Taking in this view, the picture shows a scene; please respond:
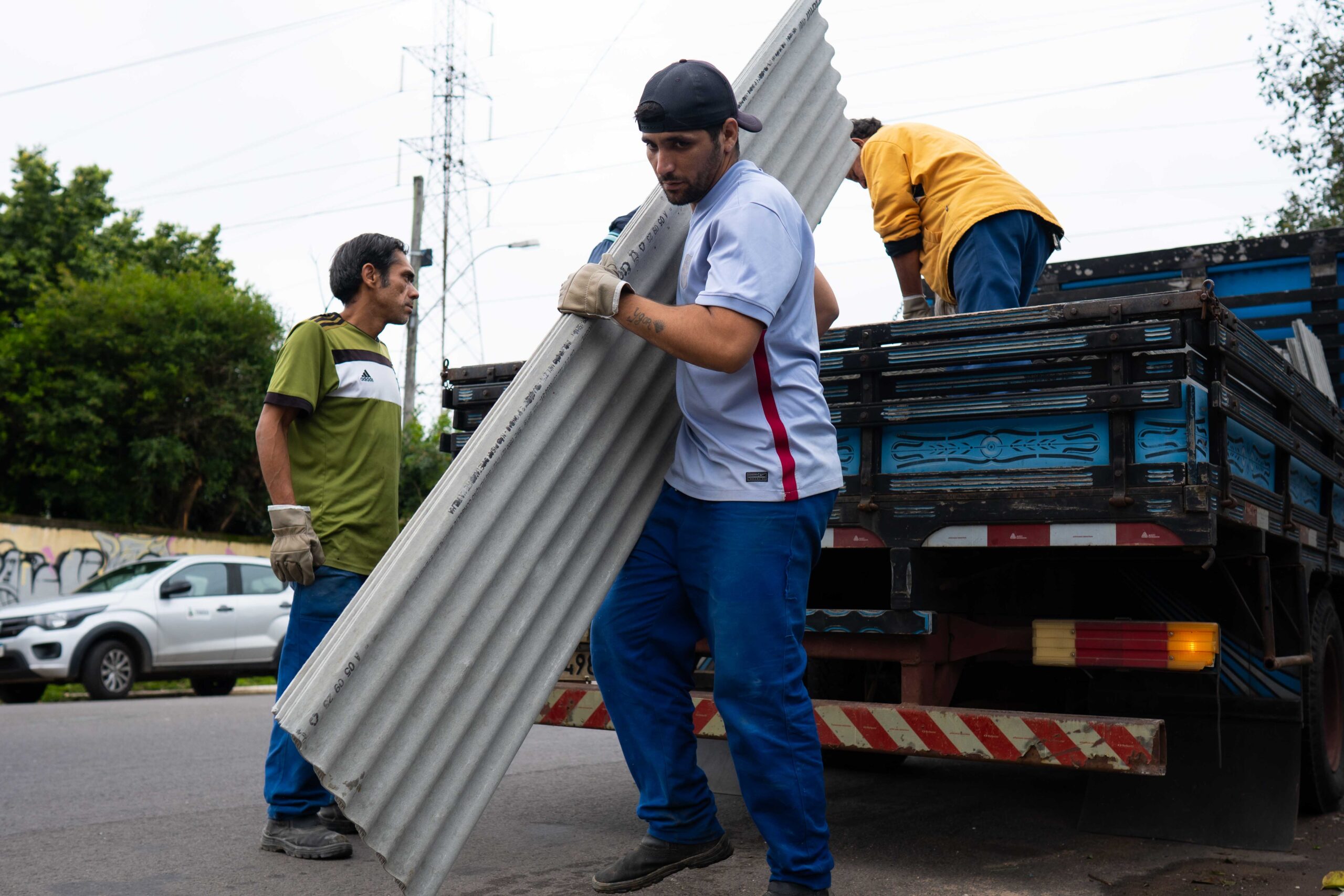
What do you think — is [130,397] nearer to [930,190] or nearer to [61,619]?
[61,619]

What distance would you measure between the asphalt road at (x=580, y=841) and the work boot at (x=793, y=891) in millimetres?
1055

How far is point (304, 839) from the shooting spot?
436 centimetres

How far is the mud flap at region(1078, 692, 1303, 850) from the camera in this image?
4.68 meters

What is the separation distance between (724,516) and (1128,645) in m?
1.81

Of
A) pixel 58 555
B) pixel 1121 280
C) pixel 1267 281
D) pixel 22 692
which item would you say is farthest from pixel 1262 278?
pixel 58 555

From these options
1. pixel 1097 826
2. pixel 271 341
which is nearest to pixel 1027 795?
pixel 1097 826

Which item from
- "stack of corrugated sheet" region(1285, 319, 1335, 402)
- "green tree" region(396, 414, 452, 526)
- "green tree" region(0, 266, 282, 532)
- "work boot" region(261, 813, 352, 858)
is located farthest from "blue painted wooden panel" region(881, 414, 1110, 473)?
"green tree" region(396, 414, 452, 526)

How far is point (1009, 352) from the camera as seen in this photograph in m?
4.12

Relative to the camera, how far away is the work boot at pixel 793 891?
2.91m

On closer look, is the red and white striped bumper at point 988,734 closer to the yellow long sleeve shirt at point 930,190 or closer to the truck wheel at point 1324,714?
the truck wheel at point 1324,714

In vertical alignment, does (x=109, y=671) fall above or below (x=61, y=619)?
below

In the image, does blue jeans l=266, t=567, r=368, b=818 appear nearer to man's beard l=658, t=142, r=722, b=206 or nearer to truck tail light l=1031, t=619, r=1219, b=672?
man's beard l=658, t=142, r=722, b=206

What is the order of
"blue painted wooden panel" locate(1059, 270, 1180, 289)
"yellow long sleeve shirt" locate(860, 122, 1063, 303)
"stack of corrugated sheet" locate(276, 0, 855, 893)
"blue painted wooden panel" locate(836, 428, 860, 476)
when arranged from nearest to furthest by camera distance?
"stack of corrugated sheet" locate(276, 0, 855, 893) → "blue painted wooden panel" locate(836, 428, 860, 476) → "yellow long sleeve shirt" locate(860, 122, 1063, 303) → "blue painted wooden panel" locate(1059, 270, 1180, 289)

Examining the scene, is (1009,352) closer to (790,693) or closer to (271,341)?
(790,693)
